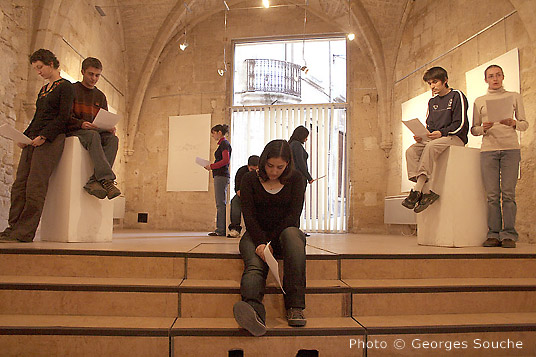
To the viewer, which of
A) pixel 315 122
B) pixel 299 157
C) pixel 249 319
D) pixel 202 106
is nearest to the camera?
pixel 249 319

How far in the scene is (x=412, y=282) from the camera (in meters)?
3.09

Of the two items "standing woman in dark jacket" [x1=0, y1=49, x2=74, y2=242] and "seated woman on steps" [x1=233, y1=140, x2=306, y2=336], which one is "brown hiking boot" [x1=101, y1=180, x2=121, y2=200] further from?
"seated woman on steps" [x1=233, y1=140, x2=306, y2=336]

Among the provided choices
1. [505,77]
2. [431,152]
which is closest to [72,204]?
[431,152]

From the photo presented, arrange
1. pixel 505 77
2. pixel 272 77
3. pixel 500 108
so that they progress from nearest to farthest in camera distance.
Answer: pixel 500 108 → pixel 505 77 → pixel 272 77

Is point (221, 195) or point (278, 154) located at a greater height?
point (278, 154)

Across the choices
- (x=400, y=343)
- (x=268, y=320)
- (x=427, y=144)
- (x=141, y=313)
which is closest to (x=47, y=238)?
(x=141, y=313)

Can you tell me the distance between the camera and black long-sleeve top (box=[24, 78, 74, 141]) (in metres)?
4.02

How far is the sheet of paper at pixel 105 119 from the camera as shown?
13.7 ft

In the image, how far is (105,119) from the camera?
425cm

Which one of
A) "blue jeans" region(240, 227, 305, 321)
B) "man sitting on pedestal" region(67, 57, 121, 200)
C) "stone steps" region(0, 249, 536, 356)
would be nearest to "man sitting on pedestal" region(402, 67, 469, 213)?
"stone steps" region(0, 249, 536, 356)

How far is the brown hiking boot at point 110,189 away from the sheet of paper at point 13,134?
2.57 ft

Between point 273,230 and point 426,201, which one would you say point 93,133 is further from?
point 426,201

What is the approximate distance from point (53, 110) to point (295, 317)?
3.10 meters

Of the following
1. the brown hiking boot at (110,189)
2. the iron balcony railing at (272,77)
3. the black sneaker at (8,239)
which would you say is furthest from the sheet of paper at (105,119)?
the iron balcony railing at (272,77)
